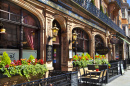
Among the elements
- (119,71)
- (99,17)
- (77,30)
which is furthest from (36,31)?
(99,17)

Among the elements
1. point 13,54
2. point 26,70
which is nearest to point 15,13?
point 13,54

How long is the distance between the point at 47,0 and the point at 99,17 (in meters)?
9.50

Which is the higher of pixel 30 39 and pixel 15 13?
pixel 15 13

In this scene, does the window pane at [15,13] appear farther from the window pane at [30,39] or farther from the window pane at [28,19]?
the window pane at [30,39]

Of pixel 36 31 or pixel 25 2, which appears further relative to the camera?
pixel 36 31

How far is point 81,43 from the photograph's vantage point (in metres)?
14.1

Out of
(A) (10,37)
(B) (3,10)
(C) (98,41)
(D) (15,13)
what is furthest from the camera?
(C) (98,41)

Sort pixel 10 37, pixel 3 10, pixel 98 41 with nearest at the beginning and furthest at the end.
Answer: pixel 3 10
pixel 10 37
pixel 98 41

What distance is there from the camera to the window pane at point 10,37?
6861 mm

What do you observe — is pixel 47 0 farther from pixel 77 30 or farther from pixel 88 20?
pixel 88 20

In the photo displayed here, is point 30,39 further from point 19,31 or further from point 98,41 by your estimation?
point 98,41

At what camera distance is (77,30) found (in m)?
13.5

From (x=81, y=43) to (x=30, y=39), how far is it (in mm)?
6849

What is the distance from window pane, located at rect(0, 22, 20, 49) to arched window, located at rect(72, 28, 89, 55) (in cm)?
589
